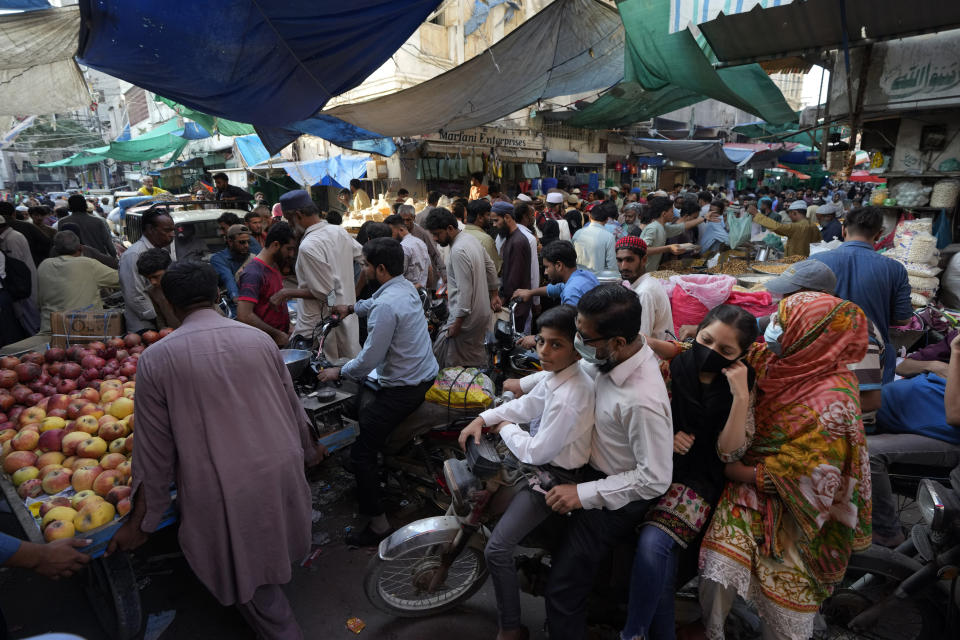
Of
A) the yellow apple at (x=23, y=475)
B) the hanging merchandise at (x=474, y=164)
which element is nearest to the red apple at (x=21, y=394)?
the yellow apple at (x=23, y=475)

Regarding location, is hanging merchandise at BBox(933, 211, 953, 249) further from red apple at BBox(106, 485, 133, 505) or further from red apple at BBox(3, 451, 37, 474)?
red apple at BBox(3, 451, 37, 474)

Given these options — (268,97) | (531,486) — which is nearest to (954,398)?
(531,486)

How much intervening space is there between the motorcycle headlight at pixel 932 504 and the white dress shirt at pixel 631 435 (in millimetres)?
1319

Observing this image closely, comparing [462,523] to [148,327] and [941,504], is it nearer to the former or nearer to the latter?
[941,504]

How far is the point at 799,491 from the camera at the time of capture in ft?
6.66


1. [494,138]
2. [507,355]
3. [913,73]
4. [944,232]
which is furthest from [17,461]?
[494,138]

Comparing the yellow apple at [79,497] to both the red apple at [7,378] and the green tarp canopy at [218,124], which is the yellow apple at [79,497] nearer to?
the red apple at [7,378]

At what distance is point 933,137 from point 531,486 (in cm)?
791

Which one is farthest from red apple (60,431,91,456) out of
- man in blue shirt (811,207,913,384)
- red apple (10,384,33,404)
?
man in blue shirt (811,207,913,384)

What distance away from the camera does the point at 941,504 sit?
87.3 inches

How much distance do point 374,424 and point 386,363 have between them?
42 centimetres

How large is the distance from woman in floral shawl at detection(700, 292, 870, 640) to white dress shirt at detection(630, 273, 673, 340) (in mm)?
1149

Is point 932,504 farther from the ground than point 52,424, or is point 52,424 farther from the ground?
point 52,424

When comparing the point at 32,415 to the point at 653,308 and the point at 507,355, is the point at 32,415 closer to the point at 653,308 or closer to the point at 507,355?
the point at 507,355
